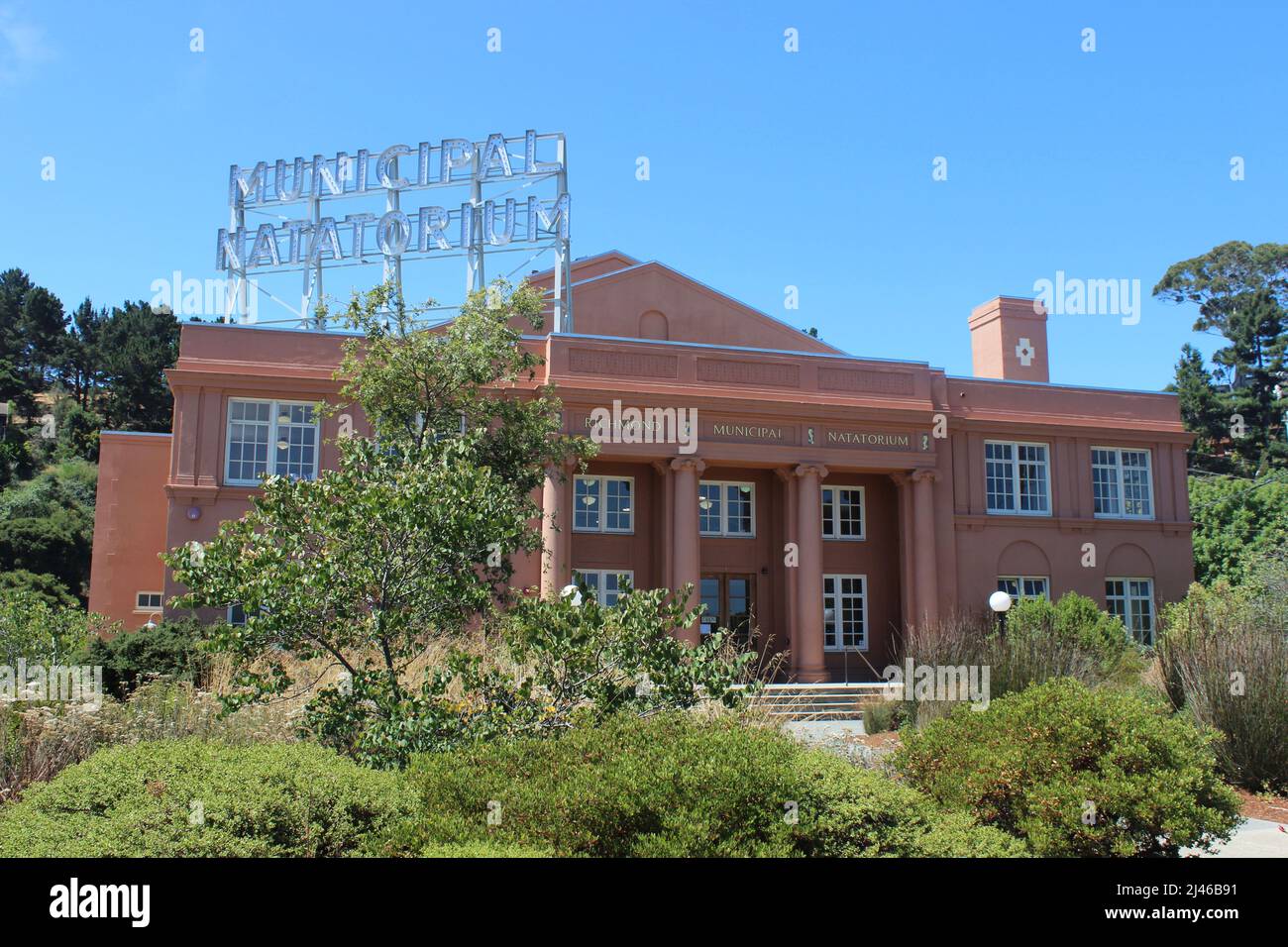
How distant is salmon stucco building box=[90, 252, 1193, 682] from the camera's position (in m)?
22.3

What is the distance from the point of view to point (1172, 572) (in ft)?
89.4

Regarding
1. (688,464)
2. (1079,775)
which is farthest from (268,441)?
(1079,775)

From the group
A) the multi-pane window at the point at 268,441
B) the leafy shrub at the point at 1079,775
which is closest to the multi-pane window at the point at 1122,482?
the multi-pane window at the point at 268,441

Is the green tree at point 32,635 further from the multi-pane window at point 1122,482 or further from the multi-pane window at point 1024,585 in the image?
the multi-pane window at point 1122,482

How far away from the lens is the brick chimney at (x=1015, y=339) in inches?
1278

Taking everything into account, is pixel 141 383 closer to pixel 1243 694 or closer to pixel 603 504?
pixel 603 504

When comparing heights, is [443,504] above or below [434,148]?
below

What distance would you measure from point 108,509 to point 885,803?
2163cm

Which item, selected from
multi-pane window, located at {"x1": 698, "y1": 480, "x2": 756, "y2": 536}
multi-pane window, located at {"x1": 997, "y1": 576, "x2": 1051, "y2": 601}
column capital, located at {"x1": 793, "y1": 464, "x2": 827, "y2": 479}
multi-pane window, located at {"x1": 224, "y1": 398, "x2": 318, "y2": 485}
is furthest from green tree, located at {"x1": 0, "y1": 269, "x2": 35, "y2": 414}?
multi-pane window, located at {"x1": 997, "y1": 576, "x2": 1051, "y2": 601}

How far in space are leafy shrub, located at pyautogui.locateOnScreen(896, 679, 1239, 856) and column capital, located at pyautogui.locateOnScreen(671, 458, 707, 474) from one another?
1485cm

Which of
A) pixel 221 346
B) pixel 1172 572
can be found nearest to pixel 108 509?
pixel 221 346

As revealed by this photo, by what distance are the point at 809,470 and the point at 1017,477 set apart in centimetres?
653
